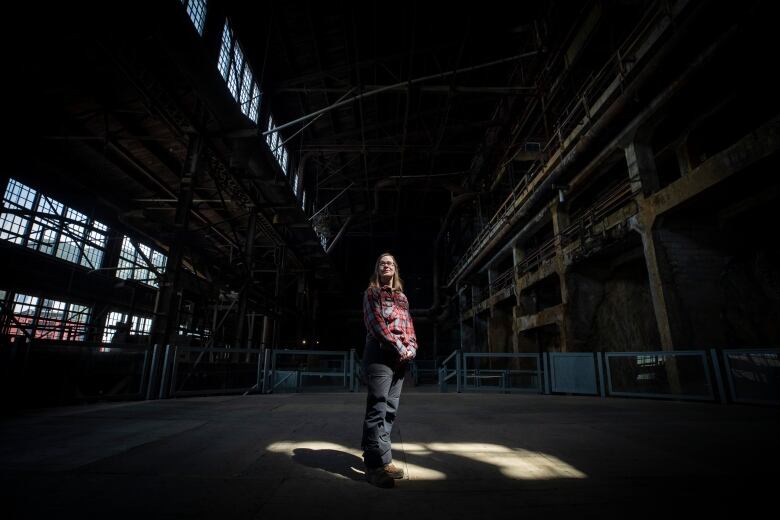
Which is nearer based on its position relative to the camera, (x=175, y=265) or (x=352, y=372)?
(x=175, y=265)

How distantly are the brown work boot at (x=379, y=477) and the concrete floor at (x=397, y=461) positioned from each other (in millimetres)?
61

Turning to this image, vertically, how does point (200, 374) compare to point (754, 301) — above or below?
below

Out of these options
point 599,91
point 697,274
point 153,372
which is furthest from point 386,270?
point 599,91

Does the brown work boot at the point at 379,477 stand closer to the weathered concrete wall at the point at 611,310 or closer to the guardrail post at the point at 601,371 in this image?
the guardrail post at the point at 601,371

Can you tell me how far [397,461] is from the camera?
2666 mm

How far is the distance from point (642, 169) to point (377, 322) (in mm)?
9888

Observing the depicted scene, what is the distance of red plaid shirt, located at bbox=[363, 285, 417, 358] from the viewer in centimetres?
253

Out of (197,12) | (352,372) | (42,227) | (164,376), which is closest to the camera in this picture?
(164,376)

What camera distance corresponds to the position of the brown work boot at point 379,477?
83.2 inches

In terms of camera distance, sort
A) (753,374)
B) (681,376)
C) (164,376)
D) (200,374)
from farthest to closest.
Result: (200,374), (164,376), (681,376), (753,374)

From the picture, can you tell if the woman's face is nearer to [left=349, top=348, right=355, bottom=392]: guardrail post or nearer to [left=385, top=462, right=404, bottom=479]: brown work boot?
[left=385, top=462, right=404, bottom=479]: brown work boot

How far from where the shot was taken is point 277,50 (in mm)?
12992

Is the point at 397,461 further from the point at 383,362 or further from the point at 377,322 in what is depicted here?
the point at 377,322

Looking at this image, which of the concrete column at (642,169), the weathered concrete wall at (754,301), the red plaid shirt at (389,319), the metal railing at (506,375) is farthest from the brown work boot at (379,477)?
the concrete column at (642,169)
